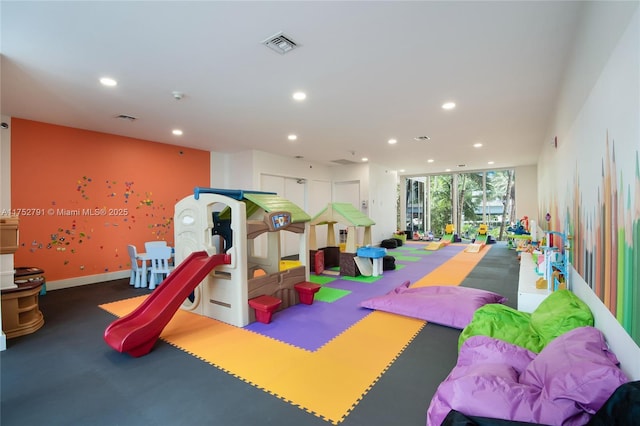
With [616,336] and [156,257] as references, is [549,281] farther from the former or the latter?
[156,257]

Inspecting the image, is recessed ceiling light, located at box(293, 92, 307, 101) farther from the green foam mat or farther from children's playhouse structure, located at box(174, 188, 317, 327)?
the green foam mat

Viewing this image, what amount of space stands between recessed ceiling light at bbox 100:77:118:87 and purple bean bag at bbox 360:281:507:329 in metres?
4.28

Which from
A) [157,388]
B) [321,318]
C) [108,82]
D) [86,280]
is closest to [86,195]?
[86,280]

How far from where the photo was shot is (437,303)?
3781mm

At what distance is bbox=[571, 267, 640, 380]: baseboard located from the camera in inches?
53.0

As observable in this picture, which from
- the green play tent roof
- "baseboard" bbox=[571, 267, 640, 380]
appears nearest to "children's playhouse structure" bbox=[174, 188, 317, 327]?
the green play tent roof

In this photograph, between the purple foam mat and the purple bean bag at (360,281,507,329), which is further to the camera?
the purple bean bag at (360,281,507,329)

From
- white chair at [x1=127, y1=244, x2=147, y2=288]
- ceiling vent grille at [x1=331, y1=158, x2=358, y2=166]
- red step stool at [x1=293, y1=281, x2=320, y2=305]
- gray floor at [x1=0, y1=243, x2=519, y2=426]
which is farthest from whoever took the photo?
ceiling vent grille at [x1=331, y1=158, x2=358, y2=166]

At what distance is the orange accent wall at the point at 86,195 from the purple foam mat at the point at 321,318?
13.8 ft

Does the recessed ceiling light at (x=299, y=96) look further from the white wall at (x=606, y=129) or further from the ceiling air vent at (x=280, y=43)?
the white wall at (x=606, y=129)

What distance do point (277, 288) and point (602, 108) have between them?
3.74 meters

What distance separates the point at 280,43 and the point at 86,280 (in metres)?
5.81

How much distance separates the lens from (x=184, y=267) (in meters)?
3.71

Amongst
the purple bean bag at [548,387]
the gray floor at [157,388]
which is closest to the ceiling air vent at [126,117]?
the gray floor at [157,388]
